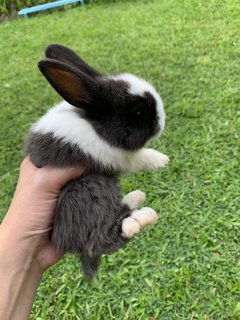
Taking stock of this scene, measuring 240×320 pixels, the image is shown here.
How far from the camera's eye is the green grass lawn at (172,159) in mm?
3020

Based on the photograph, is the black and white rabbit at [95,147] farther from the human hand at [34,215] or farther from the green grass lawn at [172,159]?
the green grass lawn at [172,159]

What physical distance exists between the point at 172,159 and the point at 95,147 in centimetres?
208

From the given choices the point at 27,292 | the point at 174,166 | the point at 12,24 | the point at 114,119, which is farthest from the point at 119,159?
the point at 12,24

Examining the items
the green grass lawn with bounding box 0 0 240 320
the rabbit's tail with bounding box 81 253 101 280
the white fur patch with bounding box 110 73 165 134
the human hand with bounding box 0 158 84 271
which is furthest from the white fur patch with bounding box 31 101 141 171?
the green grass lawn with bounding box 0 0 240 320

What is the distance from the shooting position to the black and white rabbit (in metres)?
1.94

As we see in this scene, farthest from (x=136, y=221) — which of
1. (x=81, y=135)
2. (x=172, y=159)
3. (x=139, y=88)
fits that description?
(x=172, y=159)

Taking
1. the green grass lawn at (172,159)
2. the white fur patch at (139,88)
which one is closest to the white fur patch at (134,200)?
the white fur patch at (139,88)

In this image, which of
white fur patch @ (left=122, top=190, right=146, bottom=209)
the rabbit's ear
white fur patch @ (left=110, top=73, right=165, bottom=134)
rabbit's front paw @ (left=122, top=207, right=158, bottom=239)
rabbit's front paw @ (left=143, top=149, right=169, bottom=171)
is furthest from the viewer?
rabbit's front paw @ (left=143, top=149, right=169, bottom=171)

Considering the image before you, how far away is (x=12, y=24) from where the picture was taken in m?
8.03

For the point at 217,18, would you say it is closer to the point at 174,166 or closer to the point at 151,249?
the point at 174,166

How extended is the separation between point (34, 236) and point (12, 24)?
262 inches

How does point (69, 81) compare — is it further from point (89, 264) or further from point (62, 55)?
point (89, 264)

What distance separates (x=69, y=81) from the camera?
1.82 m

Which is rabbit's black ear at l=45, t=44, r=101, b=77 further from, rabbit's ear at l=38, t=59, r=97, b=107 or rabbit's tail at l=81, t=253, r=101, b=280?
rabbit's tail at l=81, t=253, r=101, b=280
